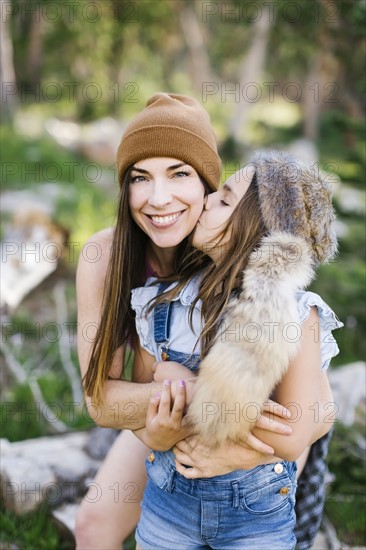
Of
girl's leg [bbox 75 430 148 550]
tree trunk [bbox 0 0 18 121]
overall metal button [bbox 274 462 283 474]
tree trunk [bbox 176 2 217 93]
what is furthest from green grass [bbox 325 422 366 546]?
tree trunk [bbox 176 2 217 93]

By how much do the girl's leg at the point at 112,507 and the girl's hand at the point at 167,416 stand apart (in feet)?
1.81

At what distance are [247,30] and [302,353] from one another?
587 inches

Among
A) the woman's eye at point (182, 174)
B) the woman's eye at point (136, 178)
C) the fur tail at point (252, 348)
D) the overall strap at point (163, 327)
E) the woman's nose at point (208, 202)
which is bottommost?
the overall strap at point (163, 327)

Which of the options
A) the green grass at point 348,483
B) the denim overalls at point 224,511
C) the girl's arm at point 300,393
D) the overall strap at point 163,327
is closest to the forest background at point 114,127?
the green grass at point 348,483

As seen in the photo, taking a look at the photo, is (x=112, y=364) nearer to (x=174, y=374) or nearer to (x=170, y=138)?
(x=174, y=374)

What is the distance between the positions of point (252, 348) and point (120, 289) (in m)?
0.75

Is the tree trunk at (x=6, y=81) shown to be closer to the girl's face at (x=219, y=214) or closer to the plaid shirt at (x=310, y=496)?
the girl's face at (x=219, y=214)

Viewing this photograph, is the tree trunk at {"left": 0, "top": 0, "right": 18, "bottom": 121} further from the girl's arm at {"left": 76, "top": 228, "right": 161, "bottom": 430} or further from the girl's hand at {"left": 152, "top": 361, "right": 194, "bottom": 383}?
the girl's hand at {"left": 152, "top": 361, "right": 194, "bottom": 383}

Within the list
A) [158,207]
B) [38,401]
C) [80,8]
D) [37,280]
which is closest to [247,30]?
[80,8]

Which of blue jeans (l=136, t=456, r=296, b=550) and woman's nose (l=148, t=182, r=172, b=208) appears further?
woman's nose (l=148, t=182, r=172, b=208)

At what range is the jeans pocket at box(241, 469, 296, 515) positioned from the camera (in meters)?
2.07

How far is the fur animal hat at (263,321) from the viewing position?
1836mm

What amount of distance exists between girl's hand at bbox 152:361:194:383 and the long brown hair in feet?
0.79

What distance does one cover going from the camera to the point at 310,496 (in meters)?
2.72
